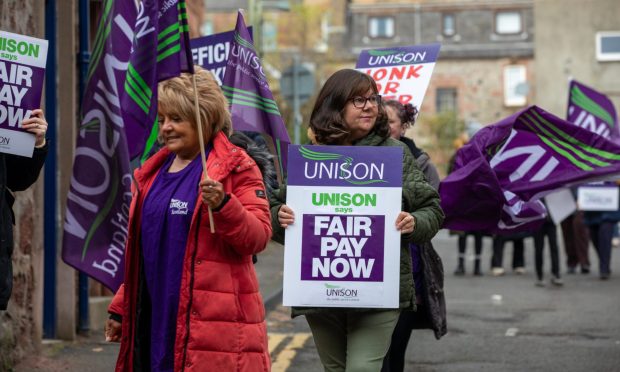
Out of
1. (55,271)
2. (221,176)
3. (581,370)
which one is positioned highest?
(221,176)

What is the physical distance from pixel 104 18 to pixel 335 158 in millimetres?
2840

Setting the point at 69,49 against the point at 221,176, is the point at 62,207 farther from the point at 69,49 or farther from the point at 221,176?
the point at 221,176

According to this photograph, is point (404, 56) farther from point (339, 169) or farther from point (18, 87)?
point (18, 87)

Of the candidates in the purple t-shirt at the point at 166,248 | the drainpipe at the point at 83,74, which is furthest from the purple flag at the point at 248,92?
the purple t-shirt at the point at 166,248

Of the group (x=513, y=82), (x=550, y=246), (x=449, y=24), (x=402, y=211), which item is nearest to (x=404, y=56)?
(x=402, y=211)

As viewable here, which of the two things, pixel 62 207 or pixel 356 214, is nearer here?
pixel 356 214

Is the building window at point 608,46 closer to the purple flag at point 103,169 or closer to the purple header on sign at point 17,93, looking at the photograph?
the purple flag at point 103,169

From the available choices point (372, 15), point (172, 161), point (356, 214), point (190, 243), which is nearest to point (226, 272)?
point (190, 243)

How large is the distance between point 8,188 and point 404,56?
352 centimetres

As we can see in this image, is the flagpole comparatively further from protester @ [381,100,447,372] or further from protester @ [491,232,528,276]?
protester @ [491,232,528,276]

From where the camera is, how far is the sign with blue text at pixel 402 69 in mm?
8031

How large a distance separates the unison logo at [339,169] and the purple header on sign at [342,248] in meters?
0.16

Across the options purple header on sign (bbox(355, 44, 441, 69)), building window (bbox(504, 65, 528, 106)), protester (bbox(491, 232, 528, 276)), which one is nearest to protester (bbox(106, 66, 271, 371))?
purple header on sign (bbox(355, 44, 441, 69))

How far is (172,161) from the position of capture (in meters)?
4.88
